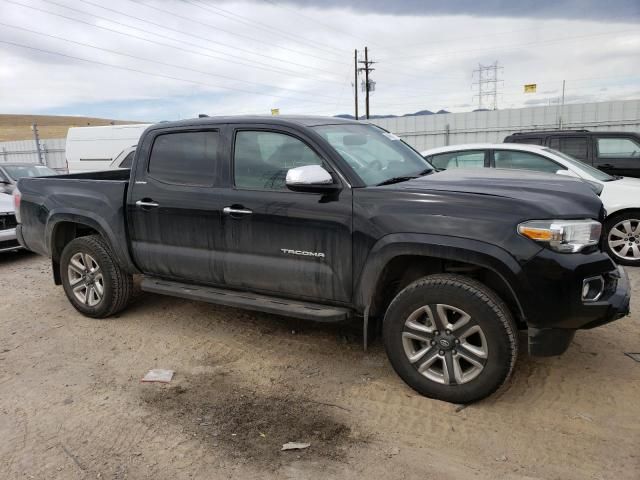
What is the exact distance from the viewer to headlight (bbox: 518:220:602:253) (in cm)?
296

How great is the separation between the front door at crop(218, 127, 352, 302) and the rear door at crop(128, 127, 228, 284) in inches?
6.3

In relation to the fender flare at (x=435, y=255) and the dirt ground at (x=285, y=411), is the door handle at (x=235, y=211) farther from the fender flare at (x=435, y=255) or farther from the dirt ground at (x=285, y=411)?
the dirt ground at (x=285, y=411)

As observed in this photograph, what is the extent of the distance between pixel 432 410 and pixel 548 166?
191 inches

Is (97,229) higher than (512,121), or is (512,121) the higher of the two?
(512,121)

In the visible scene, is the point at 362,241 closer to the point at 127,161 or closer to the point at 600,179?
the point at 600,179

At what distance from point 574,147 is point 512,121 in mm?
12392

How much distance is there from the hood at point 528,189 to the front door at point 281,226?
21.8 inches

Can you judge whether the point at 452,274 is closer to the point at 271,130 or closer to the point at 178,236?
the point at 271,130

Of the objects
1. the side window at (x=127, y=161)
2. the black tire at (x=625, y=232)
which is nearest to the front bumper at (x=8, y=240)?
the side window at (x=127, y=161)

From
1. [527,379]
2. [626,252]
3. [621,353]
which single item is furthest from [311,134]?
[626,252]

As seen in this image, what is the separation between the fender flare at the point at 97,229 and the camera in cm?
475

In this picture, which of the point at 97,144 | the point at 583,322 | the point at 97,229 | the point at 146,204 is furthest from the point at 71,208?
the point at 97,144

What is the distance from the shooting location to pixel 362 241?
347 cm

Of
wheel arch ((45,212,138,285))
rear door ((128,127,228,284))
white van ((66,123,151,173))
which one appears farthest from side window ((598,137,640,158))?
white van ((66,123,151,173))
